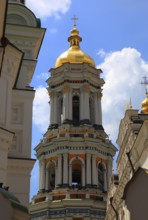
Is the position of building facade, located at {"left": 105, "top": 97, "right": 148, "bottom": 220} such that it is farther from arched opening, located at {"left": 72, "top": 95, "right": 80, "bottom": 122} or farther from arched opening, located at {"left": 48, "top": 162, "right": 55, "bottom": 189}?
arched opening, located at {"left": 72, "top": 95, "right": 80, "bottom": 122}

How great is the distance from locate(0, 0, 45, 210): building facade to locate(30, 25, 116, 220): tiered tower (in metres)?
12.7

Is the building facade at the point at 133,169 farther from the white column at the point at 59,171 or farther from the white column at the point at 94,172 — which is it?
the white column at the point at 59,171

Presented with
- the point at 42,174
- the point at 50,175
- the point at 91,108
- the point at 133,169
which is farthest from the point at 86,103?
the point at 133,169

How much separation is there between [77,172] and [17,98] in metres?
16.2

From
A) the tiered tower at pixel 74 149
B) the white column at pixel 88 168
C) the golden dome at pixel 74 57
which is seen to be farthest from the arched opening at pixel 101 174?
the golden dome at pixel 74 57

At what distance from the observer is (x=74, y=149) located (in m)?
31.8

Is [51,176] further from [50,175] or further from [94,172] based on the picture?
[94,172]

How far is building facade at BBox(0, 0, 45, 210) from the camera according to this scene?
14680 mm

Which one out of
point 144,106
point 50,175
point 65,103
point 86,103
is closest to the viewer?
point 144,106

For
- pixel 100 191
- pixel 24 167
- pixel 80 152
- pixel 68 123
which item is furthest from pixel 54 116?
pixel 24 167

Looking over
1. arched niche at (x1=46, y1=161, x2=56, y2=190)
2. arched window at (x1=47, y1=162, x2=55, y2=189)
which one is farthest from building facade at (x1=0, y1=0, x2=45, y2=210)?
arched window at (x1=47, y1=162, x2=55, y2=189)

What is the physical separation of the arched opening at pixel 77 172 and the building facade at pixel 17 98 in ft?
43.9

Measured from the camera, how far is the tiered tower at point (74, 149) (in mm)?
29844

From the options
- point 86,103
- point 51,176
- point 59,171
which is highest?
point 86,103
